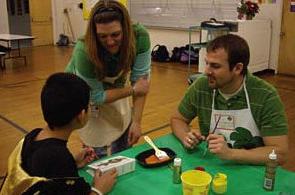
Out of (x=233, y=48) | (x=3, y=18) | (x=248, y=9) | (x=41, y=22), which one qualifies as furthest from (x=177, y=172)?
(x=41, y=22)

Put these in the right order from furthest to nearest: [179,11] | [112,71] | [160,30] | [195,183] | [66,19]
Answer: [66,19]
[160,30]
[179,11]
[112,71]
[195,183]

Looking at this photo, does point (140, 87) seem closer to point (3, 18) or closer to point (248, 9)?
point (248, 9)

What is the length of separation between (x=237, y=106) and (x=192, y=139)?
0.84 feet

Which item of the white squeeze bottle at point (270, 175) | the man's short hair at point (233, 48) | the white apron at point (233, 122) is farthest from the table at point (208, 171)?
the man's short hair at point (233, 48)

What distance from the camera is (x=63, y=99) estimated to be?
1143 mm

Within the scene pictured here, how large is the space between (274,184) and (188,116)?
23.8 inches

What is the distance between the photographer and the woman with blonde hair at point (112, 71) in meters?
1.65

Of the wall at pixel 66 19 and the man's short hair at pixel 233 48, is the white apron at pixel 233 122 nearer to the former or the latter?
the man's short hair at pixel 233 48

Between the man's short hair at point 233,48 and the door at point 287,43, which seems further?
the door at point 287,43

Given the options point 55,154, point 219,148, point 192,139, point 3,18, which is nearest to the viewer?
point 55,154

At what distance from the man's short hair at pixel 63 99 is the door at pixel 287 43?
5169mm

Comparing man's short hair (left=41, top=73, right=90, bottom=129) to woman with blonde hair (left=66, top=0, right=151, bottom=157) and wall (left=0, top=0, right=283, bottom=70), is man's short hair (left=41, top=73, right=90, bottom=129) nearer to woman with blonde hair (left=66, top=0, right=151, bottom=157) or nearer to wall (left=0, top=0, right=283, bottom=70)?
woman with blonde hair (left=66, top=0, right=151, bottom=157)

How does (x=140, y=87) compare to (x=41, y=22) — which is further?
(x=41, y=22)

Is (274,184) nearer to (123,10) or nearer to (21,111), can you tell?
(123,10)
